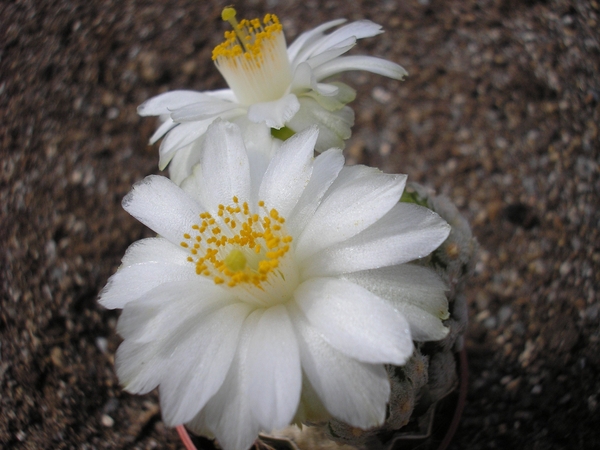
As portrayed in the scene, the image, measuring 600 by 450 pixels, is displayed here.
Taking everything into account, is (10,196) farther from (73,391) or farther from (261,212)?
(261,212)

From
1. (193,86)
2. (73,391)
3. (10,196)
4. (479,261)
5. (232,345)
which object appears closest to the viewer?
(232,345)

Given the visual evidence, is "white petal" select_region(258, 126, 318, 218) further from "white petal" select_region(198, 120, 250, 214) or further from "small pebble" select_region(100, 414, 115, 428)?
"small pebble" select_region(100, 414, 115, 428)

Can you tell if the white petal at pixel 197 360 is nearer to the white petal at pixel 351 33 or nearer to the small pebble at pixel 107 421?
the white petal at pixel 351 33

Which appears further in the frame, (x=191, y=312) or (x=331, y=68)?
(x=331, y=68)

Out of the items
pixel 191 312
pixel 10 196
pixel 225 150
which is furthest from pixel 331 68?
pixel 10 196

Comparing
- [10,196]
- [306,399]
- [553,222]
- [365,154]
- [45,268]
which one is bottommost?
[553,222]

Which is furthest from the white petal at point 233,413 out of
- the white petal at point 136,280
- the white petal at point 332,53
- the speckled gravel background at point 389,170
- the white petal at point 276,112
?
the speckled gravel background at point 389,170

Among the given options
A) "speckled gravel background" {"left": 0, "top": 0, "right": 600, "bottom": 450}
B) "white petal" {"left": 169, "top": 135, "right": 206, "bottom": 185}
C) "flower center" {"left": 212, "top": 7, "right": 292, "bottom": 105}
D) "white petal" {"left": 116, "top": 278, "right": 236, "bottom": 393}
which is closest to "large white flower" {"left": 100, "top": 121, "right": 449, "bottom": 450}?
"white petal" {"left": 116, "top": 278, "right": 236, "bottom": 393}
